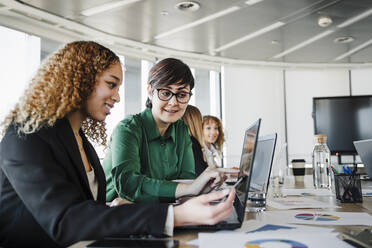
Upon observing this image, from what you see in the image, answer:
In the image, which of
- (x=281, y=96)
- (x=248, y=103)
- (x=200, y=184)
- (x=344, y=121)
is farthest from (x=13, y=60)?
(x=344, y=121)

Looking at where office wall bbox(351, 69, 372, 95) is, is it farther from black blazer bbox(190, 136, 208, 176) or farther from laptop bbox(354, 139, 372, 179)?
laptop bbox(354, 139, 372, 179)

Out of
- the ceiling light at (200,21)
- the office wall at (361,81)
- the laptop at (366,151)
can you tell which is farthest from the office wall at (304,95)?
the laptop at (366,151)

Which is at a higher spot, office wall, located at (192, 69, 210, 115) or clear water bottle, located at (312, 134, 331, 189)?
office wall, located at (192, 69, 210, 115)

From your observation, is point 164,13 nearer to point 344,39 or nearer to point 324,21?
point 324,21

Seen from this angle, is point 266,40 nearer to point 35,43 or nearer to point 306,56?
point 306,56

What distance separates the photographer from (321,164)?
2.18 m

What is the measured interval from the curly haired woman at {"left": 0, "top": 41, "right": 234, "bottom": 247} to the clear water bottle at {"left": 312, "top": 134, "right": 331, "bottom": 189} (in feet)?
4.62

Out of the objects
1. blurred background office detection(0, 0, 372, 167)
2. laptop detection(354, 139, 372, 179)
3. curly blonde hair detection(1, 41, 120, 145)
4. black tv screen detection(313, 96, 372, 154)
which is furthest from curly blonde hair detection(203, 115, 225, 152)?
curly blonde hair detection(1, 41, 120, 145)

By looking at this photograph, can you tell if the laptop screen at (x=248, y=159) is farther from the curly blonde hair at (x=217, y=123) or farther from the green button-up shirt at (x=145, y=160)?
the curly blonde hair at (x=217, y=123)

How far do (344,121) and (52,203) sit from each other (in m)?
5.77

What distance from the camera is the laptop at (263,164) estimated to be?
1318 millimetres

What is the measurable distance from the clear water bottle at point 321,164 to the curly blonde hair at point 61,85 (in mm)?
1515

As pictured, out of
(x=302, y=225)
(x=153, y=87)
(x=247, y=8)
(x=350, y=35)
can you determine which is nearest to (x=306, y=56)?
(x=350, y=35)

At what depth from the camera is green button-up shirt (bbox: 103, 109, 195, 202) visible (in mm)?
1399
